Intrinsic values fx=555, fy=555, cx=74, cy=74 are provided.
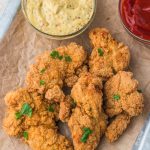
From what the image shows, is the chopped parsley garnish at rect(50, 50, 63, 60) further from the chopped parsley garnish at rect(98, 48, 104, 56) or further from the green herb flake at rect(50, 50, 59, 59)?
the chopped parsley garnish at rect(98, 48, 104, 56)

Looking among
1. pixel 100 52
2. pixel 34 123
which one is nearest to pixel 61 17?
pixel 100 52

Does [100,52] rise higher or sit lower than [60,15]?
lower

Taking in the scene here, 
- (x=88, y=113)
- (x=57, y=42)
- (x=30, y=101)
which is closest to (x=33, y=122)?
(x=30, y=101)

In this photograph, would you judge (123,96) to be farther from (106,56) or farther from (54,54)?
(54,54)

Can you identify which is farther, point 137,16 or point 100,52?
point 100,52

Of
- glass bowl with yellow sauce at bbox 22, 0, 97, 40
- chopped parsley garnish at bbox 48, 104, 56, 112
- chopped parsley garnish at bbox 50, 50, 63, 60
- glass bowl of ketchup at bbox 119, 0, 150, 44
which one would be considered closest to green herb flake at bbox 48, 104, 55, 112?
chopped parsley garnish at bbox 48, 104, 56, 112

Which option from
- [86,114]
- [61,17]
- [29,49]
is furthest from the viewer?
[29,49]
